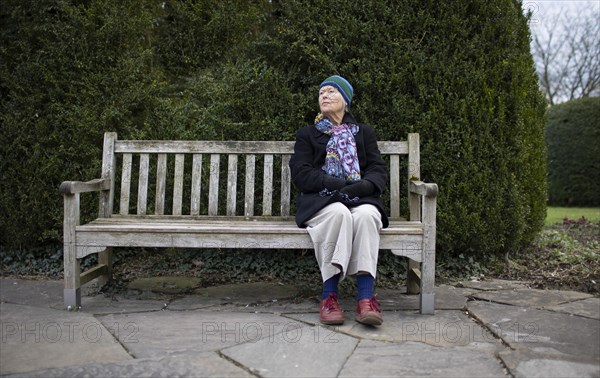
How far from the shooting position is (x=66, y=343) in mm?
2811

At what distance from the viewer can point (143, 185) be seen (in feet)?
13.6

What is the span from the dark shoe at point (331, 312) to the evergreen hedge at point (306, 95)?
142 centimetres

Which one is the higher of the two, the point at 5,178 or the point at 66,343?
the point at 5,178

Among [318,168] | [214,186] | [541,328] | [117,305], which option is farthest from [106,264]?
[541,328]

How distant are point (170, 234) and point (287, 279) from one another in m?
1.34

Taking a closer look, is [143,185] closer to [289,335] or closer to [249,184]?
[249,184]

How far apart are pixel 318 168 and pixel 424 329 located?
48.9 inches

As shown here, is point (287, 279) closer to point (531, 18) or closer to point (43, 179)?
→ point (43, 179)

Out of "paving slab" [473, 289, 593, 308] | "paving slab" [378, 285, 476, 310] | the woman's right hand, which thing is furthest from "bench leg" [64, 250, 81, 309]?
"paving slab" [473, 289, 593, 308]

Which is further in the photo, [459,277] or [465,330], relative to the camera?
[459,277]

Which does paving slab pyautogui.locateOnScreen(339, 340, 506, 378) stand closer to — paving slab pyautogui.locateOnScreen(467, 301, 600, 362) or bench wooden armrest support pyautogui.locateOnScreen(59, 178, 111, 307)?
paving slab pyautogui.locateOnScreen(467, 301, 600, 362)

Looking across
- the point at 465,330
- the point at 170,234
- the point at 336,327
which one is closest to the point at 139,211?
the point at 170,234

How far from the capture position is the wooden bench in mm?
3385

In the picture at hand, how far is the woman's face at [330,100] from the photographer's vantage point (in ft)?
12.1
